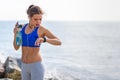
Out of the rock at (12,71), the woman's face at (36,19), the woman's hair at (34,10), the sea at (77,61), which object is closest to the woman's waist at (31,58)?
the woman's face at (36,19)

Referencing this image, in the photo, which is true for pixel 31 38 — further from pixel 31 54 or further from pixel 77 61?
pixel 77 61

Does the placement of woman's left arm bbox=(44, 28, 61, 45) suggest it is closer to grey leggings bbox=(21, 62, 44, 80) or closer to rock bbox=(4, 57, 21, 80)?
grey leggings bbox=(21, 62, 44, 80)

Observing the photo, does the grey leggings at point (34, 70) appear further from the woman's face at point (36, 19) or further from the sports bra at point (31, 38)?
the woman's face at point (36, 19)

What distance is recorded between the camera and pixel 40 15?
19.1 feet

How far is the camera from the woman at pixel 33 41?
19.2 ft

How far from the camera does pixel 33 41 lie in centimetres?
587

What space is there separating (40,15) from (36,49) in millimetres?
453

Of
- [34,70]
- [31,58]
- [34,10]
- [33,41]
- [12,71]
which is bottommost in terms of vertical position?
[12,71]

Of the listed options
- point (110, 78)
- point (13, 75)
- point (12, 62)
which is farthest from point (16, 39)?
point (110, 78)

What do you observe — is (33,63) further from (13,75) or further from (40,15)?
(13,75)

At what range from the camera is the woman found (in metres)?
5.86

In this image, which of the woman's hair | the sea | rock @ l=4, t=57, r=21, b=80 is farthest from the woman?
rock @ l=4, t=57, r=21, b=80

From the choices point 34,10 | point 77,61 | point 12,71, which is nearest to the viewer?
point 34,10

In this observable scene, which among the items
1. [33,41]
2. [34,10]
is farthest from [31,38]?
[34,10]
